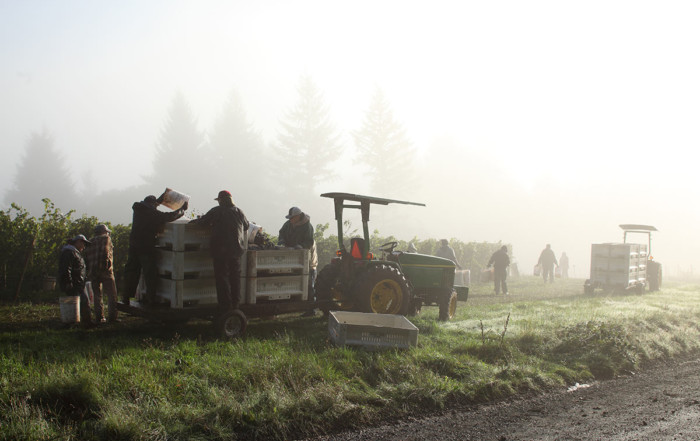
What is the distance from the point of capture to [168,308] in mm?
7211

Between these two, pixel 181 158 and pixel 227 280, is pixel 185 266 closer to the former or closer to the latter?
pixel 227 280

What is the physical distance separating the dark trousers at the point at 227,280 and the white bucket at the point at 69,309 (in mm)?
2671

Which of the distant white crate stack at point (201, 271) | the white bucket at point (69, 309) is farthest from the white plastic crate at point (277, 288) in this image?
the white bucket at point (69, 309)

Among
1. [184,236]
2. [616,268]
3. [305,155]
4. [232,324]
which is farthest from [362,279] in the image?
[305,155]

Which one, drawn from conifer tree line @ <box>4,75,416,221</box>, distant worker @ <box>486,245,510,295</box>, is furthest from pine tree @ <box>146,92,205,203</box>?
distant worker @ <box>486,245,510,295</box>

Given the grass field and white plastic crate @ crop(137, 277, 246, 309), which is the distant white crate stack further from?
the grass field

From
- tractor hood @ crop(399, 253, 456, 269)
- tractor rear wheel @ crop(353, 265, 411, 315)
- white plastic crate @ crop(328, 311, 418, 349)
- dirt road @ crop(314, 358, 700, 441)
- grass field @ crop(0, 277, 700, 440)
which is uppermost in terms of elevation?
tractor hood @ crop(399, 253, 456, 269)

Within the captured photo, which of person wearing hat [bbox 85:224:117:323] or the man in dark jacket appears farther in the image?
person wearing hat [bbox 85:224:117:323]

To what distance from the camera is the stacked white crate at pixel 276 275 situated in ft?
25.6

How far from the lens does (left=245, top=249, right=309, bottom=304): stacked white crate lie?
779cm

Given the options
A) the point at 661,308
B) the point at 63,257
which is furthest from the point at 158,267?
the point at 661,308

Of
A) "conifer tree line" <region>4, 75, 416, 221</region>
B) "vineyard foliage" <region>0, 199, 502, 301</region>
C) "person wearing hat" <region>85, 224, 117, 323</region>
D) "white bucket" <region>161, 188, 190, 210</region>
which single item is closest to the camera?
"white bucket" <region>161, 188, 190, 210</region>

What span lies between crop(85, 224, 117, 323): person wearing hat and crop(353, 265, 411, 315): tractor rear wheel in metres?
4.13

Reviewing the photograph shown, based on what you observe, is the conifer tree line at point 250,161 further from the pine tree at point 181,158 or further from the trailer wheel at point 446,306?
the trailer wheel at point 446,306
